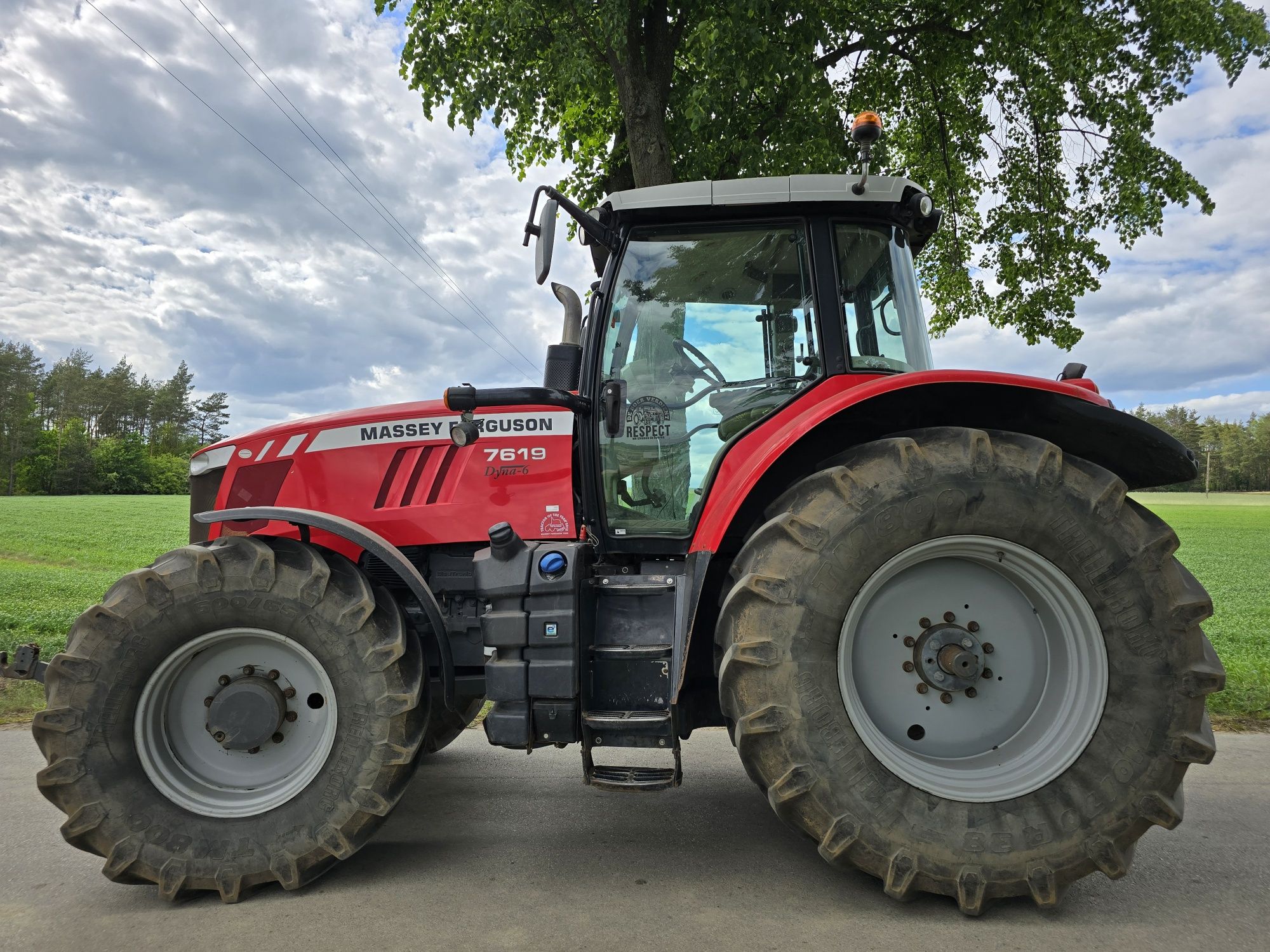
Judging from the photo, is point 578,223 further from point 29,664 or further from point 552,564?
point 29,664

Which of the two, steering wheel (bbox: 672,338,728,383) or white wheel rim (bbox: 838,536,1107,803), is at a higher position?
steering wheel (bbox: 672,338,728,383)

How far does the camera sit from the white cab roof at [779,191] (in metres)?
2.97

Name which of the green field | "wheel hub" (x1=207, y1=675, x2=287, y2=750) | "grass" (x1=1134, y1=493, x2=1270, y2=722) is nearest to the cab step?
"wheel hub" (x1=207, y1=675, x2=287, y2=750)

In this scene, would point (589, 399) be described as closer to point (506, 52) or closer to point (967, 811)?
point (967, 811)

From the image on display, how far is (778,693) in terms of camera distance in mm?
2352

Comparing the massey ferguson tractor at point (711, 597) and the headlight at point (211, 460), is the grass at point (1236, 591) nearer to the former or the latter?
the massey ferguson tractor at point (711, 597)

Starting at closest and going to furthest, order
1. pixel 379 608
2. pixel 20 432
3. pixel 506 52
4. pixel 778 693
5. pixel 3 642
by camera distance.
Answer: pixel 778 693 → pixel 379 608 → pixel 3 642 → pixel 506 52 → pixel 20 432

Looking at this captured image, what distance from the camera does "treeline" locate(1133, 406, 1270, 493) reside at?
6962cm

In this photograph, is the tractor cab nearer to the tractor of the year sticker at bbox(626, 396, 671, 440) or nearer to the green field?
the tractor of the year sticker at bbox(626, 396, 671, 440)

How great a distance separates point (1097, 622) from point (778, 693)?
1045 millimetres

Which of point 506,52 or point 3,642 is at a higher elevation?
point 506,52

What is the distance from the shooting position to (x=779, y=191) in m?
2.97

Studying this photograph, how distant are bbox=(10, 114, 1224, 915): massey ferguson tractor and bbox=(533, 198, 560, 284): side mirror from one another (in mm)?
20

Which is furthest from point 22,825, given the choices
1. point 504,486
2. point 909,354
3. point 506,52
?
point 506,52
